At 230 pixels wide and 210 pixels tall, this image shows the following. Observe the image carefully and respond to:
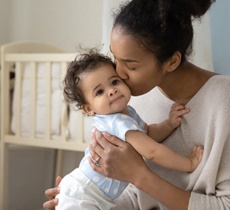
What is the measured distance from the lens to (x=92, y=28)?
2.75 metres

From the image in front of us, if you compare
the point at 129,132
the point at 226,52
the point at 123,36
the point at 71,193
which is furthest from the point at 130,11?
the point at 226,52

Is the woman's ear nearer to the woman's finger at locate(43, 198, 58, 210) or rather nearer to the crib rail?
the woman's finger at locate(43, 198, 58, 210)

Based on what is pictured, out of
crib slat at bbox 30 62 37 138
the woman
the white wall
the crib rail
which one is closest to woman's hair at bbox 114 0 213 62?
the woman

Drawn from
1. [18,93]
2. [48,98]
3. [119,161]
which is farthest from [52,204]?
[18,93]

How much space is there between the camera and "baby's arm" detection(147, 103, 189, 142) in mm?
1188

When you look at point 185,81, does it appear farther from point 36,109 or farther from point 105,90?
point 36,109

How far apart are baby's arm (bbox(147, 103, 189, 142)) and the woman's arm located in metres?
0.14

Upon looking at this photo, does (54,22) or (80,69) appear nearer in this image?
(80,69)

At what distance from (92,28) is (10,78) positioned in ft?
2.21

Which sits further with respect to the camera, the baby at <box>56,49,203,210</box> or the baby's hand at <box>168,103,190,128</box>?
the baby's hand at <box>168,103,190,128</box>

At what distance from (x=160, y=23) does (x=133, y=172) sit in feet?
1.28

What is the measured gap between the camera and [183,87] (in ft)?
3.90

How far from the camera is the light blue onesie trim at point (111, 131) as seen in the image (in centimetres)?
109

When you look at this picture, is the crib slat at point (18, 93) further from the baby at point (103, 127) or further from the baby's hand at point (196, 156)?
the baby's hand at point (196, 156)
